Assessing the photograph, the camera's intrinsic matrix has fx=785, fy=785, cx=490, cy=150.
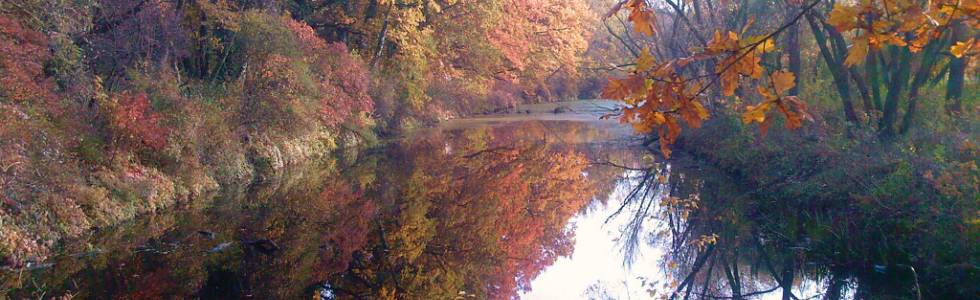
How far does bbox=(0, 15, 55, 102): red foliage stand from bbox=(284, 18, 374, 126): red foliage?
8.61 metres

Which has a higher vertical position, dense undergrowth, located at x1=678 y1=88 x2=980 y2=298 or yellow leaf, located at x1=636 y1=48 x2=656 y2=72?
yellow leaf, located at x1=636 y1=48 x2=656 y2=72

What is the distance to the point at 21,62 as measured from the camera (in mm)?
10680

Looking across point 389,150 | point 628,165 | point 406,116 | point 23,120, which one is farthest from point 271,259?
point 406,116

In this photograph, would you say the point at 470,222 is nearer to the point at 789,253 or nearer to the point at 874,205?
the point at 789,253

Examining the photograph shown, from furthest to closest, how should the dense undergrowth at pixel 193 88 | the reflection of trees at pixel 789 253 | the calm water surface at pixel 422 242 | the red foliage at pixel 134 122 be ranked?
1. the red foliage at pixel 134 122
2. the dense undergrowth at pixel 193 88
3. the calm water surface at pixel 422 242
4. the reflection of trees at pixel 789 253

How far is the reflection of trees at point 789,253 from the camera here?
8.49 m

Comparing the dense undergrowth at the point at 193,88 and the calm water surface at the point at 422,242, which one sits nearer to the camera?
the calm water surface at the point at 422,242

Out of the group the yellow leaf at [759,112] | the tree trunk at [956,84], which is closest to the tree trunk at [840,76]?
the tree trunk at [956,84]

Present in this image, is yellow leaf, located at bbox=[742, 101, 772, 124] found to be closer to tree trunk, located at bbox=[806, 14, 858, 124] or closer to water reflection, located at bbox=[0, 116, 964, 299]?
water reflection, located at bbox=[0, 116, 964, 299]

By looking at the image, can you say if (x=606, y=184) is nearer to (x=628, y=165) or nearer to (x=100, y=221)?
(x=628, y=165)

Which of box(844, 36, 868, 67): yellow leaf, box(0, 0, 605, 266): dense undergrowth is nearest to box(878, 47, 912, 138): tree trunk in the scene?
box(844, 36, 868, 67): yellow leaf

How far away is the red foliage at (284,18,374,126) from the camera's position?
2041 cm

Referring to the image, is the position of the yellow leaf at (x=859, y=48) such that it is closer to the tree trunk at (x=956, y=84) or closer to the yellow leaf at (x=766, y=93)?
the yellow leaf at (x=766, y=93)

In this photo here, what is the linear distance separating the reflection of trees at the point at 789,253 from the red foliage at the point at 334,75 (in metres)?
9.87
